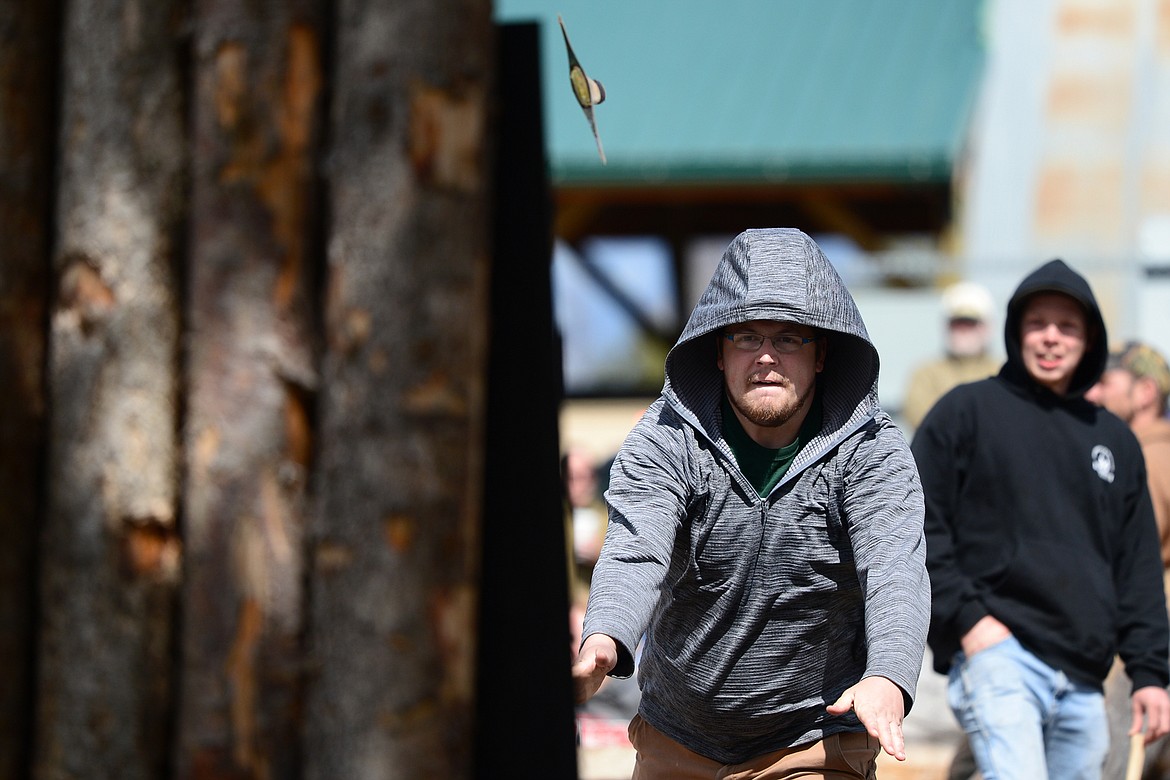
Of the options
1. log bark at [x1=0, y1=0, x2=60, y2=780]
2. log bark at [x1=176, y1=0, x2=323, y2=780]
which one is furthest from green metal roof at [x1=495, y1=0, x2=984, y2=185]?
log bark at [x1=176, y1=0, x2=323, y2=780]

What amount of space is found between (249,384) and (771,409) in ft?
5.09

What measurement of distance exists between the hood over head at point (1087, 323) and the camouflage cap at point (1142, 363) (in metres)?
1.62

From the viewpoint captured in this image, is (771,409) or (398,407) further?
(771,409)

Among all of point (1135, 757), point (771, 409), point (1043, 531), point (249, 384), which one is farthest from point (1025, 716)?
point (249, 384)

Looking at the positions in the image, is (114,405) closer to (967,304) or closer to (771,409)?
(771,409)

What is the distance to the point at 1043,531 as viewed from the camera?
4641 mm

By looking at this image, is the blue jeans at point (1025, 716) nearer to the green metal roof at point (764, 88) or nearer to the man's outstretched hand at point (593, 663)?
the man's outstretched hand at point (593, 663)

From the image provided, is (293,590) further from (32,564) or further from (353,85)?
(353,85)

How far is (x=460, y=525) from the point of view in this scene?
2256 millimetres

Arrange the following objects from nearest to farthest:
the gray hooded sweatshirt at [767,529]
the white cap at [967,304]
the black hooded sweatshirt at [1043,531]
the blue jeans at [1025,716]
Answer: the gray hooded sweatshirt at [767,529] → the blue jeans at [1025,716] → the black hooded sweatshirt at [1043,531] → the white cap at [967,304]

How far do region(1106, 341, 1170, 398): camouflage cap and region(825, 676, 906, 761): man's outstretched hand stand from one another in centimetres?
390

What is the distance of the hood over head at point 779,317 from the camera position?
3.51m

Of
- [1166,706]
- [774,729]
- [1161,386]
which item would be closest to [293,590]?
[774,729]

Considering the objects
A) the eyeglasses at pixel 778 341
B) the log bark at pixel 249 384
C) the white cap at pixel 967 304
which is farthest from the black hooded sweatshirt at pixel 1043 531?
the white cap at pixel 967 304
